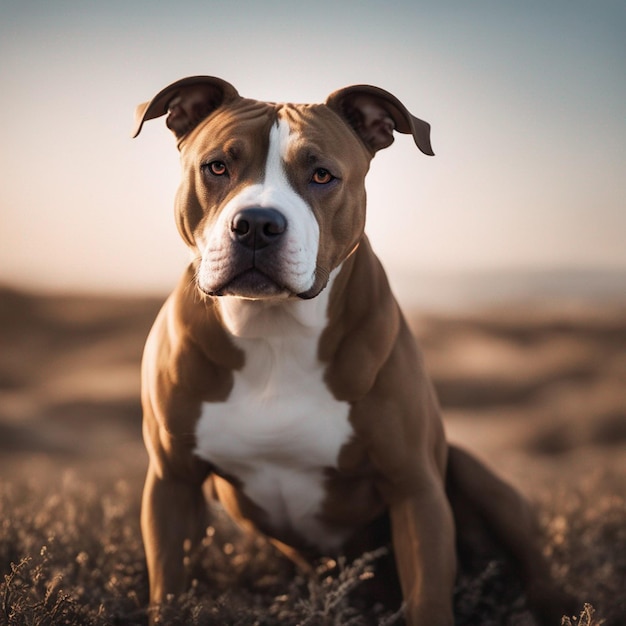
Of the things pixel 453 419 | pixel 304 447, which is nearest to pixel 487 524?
pixel 304 447

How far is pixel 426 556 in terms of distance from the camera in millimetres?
3133

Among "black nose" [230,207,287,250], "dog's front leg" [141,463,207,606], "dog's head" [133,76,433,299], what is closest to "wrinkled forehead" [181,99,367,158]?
"dog's head" [133,76,433,299]

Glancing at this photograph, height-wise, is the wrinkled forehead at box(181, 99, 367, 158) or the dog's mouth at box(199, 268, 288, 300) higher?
the wrinkled forehead at box(181, 99, 367, 158)

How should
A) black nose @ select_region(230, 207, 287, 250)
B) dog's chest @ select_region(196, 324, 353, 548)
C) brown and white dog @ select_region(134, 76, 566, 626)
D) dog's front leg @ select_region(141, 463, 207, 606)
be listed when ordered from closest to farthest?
black nose @ select_region(230, 207, 287, 250), brown and white dog @ select_region(134, 76, 566, 626), dog's chest @ select_region(196, 324, 353, 548), dog's front leg @ select_region(141, 463, 207, 606)

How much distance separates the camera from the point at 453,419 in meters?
8.80

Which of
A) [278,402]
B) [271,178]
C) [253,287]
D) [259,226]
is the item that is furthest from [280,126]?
[278,402]

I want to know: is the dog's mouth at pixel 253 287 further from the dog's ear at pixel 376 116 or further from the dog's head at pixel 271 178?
the dog's ear at pixel 376 116

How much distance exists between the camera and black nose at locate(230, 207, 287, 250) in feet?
8.82

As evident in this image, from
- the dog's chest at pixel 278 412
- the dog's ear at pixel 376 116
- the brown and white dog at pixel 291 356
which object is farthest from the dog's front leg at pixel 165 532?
the dog's ear at pixel 376 116

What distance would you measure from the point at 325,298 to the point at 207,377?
470 mm

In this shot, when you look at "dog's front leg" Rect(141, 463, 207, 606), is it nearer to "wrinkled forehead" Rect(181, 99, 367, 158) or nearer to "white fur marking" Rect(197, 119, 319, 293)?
"white fur marking" Rect(197, 119, 319, 293)

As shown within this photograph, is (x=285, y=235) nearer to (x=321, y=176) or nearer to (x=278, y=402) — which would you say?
(x=321, y=176)

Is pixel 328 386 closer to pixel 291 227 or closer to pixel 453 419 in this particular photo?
pixel 291 227

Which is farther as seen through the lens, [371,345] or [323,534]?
[323,534]
